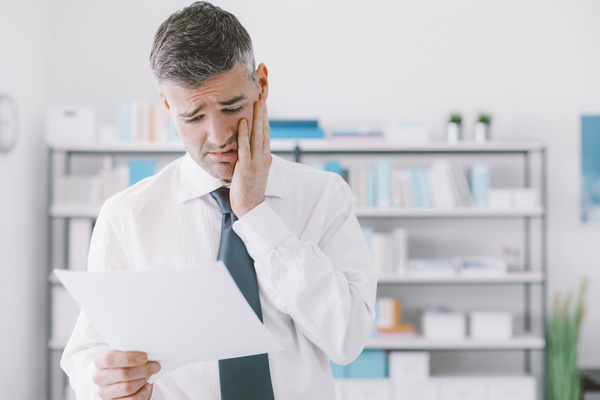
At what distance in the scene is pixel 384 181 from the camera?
3.38 metres

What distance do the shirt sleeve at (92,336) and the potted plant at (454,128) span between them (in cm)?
268

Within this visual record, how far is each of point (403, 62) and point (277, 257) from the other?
2977mm

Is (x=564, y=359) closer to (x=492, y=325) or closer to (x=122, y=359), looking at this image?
(x=492, y=325)

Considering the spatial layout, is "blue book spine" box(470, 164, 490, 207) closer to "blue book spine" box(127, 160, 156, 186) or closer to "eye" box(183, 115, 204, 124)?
"blue book spine" box(127, 160, 156, 186)

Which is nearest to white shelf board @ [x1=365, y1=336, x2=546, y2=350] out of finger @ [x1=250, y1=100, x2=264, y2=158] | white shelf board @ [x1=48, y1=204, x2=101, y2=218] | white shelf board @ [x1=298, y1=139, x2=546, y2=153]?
white shelf board @ [x1=298, y1=139, x2=546, y2=153]

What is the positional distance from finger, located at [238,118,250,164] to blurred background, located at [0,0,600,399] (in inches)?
107

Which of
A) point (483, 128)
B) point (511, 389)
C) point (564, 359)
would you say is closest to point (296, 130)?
point (483, 128)

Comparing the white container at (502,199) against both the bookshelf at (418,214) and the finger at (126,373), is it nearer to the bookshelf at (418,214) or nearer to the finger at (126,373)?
the bookshelf at (418,214)

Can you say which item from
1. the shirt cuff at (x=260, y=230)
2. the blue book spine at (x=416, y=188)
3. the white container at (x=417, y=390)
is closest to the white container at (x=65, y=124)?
the blue book spine at (x=416, y=188)

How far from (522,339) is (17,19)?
345 centimetres

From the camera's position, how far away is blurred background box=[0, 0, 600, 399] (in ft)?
12.0

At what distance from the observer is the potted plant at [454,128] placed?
11.2ft

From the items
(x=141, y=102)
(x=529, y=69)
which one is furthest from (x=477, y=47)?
(x=141, y=102)

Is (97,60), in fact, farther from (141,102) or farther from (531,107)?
(531,107)
